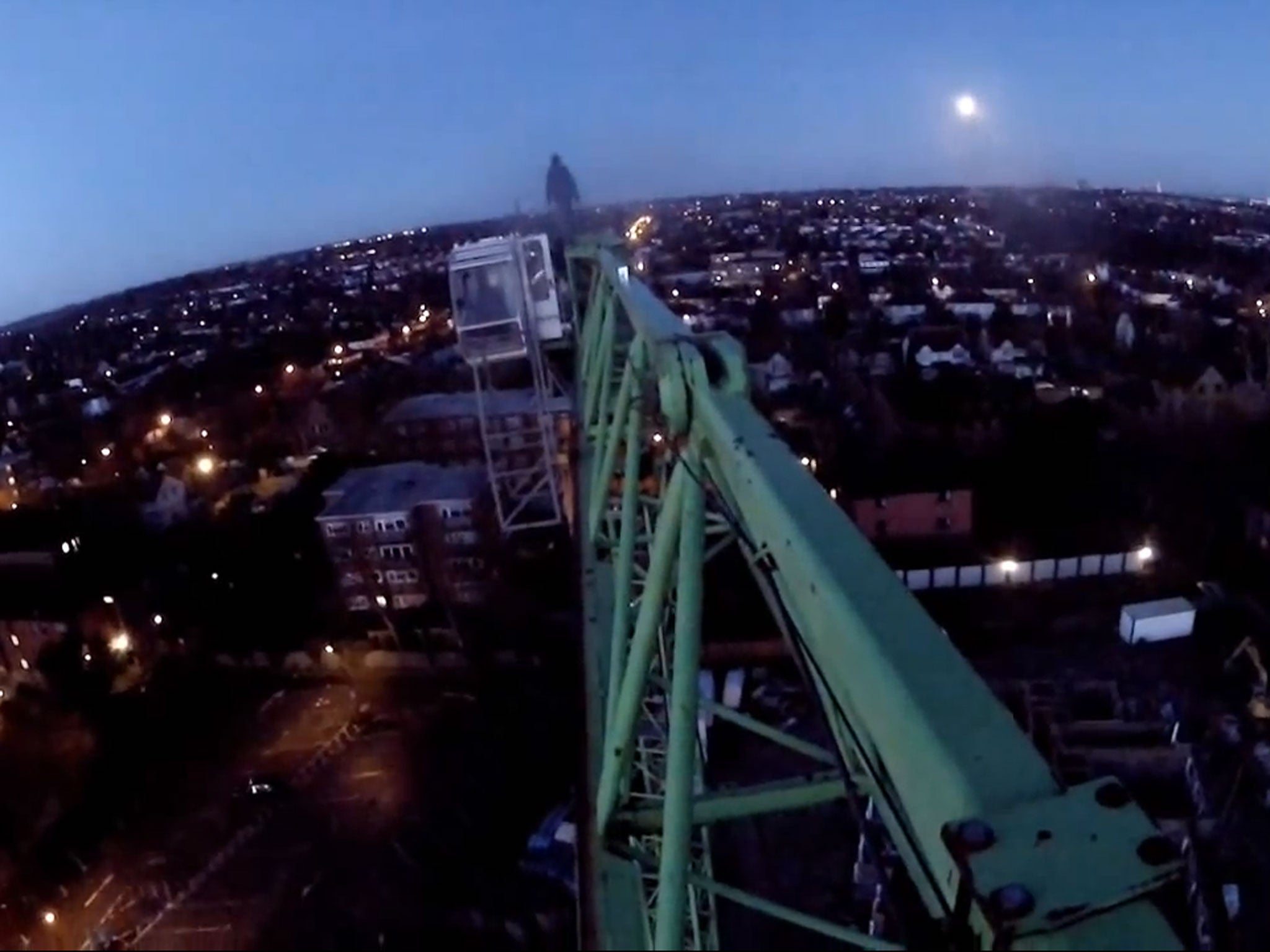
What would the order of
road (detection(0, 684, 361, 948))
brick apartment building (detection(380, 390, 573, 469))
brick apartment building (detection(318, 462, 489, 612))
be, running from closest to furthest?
road (detection(0, 684, 361, 948)) < brick apartment building (detection(318, 462, 489, 612)) < brick apartment building (detection(380, 390, 573, 469))

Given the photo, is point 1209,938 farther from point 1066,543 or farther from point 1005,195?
point 1005,195

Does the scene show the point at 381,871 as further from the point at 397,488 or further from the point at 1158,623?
the point at 1158,623

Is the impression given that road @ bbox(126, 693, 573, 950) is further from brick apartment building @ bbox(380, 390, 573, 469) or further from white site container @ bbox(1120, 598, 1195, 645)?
brick apartment building @ bbox(380, 390, 573, 469)

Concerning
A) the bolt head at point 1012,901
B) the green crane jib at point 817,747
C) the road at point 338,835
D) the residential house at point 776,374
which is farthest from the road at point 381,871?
the residential house at point 776,374

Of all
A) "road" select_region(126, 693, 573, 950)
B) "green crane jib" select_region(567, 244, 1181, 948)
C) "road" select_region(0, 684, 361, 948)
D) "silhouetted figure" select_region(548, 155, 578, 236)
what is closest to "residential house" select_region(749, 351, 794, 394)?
"silhouetted figure" select_region(548, 155, 578, 236)

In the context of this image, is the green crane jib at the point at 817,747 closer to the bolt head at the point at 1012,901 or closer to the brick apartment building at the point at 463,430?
the bolt head at the point at 1012,901

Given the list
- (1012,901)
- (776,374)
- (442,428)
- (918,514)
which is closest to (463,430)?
(442,428)

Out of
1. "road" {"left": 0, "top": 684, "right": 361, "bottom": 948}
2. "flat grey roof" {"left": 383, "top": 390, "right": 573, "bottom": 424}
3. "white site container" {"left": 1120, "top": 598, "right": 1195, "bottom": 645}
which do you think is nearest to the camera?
"road" {"left": 0, "top": 684, "right": 361, "bottom": 948}
